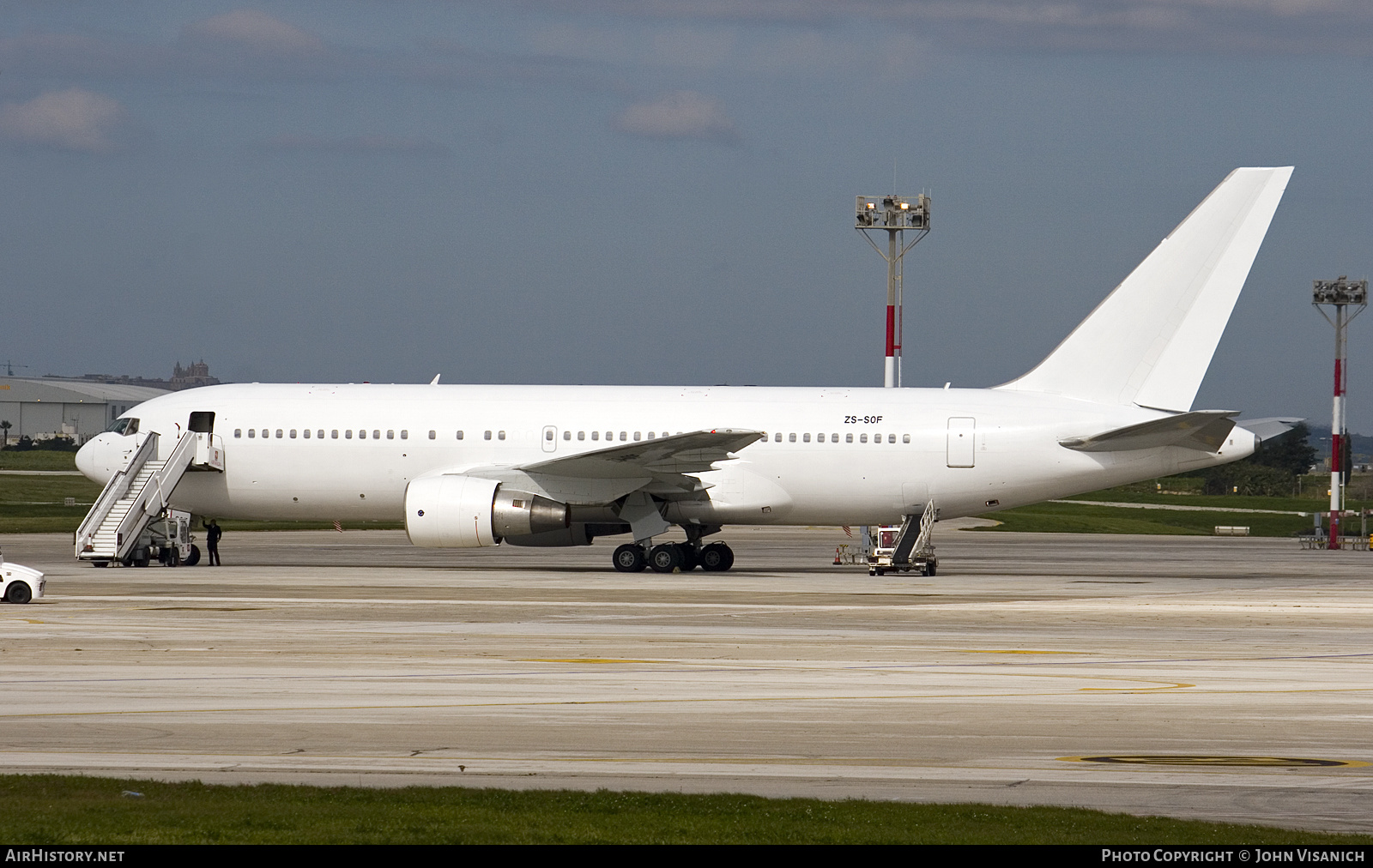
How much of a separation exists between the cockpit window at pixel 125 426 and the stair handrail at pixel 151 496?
58.3 inches

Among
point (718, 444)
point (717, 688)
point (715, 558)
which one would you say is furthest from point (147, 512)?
point (717, 688)

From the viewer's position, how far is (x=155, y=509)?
32.6 m

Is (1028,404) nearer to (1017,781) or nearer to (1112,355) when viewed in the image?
(1112,355)

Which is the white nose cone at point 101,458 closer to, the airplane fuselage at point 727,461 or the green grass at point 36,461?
the airplane fuselage at point 727,461

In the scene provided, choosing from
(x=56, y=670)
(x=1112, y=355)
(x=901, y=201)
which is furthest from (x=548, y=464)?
(x=901, y=201)

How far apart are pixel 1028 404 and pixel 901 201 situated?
16361mm

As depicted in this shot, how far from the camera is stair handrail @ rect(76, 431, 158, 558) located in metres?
31.5

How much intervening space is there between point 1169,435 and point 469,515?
14165 mm

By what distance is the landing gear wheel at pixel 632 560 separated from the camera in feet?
107

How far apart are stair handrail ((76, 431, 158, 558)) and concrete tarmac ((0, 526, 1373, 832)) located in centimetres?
355

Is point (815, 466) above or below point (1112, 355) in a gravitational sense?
below

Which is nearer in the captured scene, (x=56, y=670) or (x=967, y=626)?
(x=56, y=670)

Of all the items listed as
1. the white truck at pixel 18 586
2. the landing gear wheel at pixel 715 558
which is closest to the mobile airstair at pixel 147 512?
the white truck at pixel 18 586
